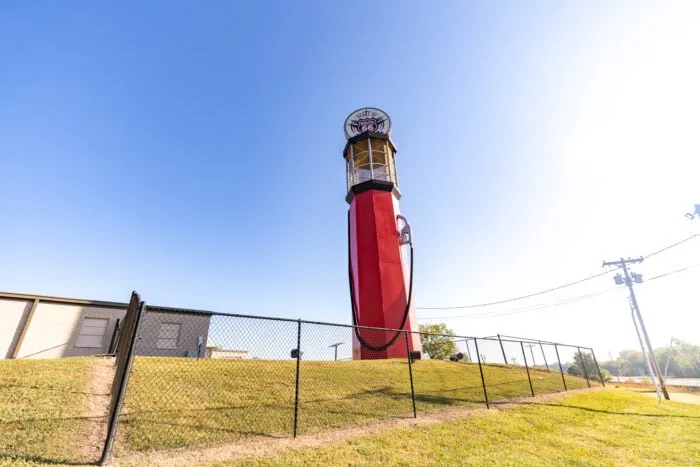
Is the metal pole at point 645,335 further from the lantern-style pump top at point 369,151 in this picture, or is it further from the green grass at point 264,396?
the lantern-style pump top at point 369,151

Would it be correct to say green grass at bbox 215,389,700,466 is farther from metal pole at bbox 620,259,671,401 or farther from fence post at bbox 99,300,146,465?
metal pole at bbox 620,259,671,401

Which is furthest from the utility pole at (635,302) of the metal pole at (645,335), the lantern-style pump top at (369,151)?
the lantern-style pump top at (369,151)

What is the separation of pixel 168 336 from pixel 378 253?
12232mm

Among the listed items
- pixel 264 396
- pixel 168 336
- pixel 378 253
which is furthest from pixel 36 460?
pixel 168 336

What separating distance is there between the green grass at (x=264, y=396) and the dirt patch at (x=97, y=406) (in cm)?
29

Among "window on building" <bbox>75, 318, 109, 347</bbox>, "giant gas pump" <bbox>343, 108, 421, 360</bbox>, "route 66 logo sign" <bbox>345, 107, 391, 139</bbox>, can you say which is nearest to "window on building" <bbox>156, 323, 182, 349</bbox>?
"window on building" <bbox>75, 318, 109, 347</bbox>

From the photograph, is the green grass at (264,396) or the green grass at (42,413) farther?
the green grass at (264,396)

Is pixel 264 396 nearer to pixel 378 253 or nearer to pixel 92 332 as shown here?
pixel 378 253

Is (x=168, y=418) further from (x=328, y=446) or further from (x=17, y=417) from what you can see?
(x=328, y=446)

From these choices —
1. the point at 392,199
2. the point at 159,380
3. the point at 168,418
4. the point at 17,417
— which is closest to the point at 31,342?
the point at 159,380

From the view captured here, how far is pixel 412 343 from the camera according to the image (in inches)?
560

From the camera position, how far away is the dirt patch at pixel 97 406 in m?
4.12

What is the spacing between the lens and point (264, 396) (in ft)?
23.7

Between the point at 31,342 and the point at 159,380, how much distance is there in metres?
12.7
